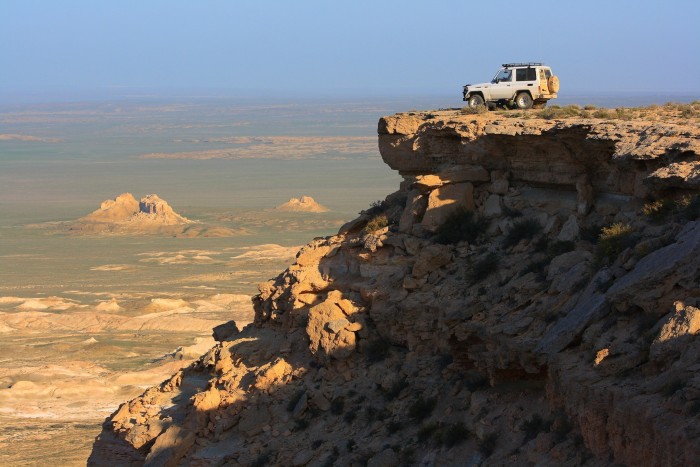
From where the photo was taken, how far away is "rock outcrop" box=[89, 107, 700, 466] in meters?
11.9

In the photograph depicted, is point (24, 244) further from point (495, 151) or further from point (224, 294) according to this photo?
point (495, 151)

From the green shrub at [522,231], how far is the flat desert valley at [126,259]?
48.9 ft

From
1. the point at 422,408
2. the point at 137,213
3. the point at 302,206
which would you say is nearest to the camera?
the point at 422,408

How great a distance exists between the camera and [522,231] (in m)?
16.9

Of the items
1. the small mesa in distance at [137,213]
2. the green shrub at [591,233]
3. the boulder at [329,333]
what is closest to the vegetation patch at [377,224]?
the boulder at [329,333]

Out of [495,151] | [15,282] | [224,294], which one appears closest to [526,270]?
[495,151]

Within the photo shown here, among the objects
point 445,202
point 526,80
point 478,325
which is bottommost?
point 478,325

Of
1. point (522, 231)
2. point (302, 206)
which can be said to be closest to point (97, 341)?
point (522, 231)

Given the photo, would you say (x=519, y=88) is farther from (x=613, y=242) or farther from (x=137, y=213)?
(x=137, y=213)

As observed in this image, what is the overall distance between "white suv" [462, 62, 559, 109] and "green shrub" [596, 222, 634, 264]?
32.8 feet

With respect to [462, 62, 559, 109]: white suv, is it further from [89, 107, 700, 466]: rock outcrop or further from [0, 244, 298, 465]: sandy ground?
[0, 244, 298, 465]: sandy ground

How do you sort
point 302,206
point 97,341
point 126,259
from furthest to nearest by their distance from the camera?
point 302,206
point 126,259
point 97,341

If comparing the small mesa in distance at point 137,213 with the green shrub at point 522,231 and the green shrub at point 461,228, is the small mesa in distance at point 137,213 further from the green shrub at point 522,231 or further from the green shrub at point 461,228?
the green shrub at point 522,231

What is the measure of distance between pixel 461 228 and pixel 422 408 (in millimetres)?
3274
